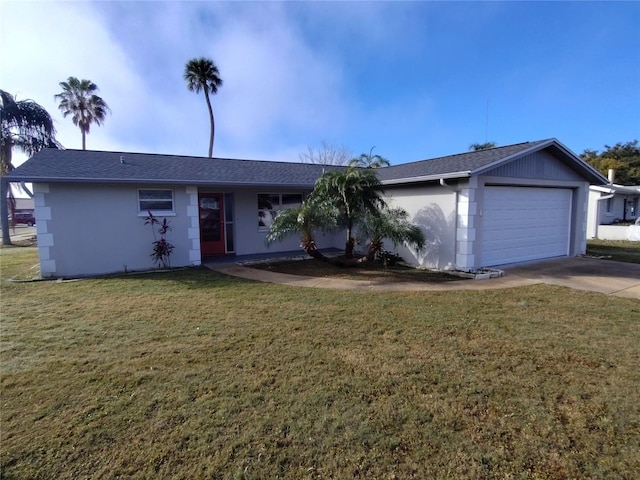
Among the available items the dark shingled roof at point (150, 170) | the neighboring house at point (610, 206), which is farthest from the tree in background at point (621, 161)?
the dark shingled roof at point (150, 170)

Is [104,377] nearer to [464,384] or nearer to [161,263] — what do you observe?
[464,384]

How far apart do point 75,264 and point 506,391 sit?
10.4 m

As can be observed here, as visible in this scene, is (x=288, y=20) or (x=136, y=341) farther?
(x=288, y=20)

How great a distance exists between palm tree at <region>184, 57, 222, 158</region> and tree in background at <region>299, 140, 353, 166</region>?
12768 millimetres

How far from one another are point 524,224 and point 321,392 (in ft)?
32.3

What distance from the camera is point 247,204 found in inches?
483

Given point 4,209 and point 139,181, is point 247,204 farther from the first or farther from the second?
point 4,209

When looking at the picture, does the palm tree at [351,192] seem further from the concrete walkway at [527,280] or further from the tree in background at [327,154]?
the tree in background at [327,154]

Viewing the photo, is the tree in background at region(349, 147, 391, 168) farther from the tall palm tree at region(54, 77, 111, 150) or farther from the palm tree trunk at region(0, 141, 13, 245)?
the tall palm tree at region(54, 77, 111, 150)

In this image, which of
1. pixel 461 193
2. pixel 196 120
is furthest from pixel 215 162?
pixel 196 120

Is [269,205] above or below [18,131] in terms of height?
below

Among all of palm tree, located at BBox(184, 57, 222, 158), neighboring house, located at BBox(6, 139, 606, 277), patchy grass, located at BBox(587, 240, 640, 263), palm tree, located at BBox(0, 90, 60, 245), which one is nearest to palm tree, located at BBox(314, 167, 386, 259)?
neighboring house, located at BBox(6, 139, 606, 277)

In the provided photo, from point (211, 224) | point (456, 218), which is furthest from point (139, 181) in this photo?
point (456, 218)

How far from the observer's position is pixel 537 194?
10.9 m
